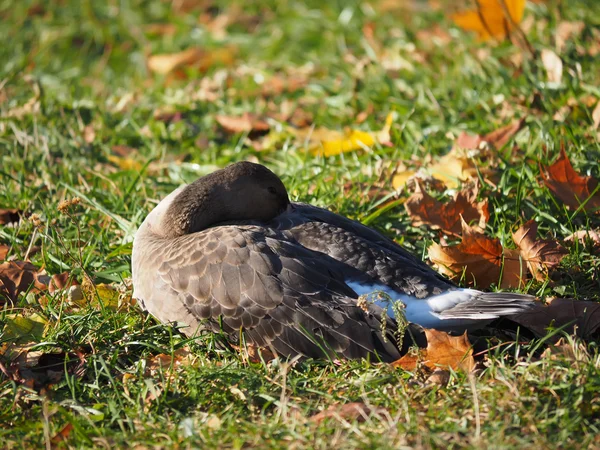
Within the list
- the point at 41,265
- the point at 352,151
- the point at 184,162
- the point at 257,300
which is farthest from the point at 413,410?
the point at 184,162

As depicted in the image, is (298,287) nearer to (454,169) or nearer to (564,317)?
(564,317)

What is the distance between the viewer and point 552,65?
661 cm

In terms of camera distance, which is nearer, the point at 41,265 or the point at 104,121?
the point at 41,265

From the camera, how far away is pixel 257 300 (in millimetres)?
3977

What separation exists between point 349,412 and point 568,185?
2.41 meters

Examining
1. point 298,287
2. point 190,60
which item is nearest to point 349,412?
point 298,287

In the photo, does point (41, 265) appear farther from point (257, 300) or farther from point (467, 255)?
point (467, 255)

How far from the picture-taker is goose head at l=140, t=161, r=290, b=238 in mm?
4633

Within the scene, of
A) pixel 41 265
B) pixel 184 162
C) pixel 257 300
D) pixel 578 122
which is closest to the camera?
pixel 257 300

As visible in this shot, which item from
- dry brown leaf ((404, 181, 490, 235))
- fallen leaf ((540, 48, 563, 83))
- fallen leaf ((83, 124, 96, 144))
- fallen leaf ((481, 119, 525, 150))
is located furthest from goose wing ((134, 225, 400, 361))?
fallen leaf ((540, 48, 563, 83))

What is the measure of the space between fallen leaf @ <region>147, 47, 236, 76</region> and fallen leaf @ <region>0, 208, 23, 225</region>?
3.54 meters

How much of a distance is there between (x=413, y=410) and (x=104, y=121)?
4512mm

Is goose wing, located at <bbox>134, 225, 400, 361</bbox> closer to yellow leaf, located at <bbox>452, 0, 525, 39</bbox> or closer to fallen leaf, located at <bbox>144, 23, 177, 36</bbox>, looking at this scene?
yellow leaf, located at <bbox>452, 0, 525, 39</bbox>

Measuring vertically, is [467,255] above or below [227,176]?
below
